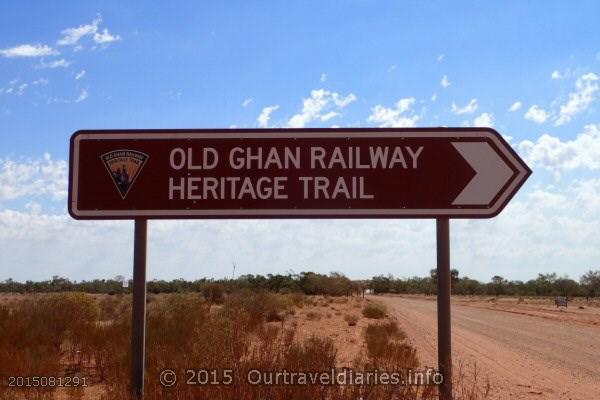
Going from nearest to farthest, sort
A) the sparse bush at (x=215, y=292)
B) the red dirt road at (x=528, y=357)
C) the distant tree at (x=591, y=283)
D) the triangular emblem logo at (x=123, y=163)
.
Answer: the triangular emblem logo at (x=123, y=163) < the red dirt road at (x=528, y=357) < the sparse bush at (x=215, y=292) < the distant tree at (x=591, y=283)

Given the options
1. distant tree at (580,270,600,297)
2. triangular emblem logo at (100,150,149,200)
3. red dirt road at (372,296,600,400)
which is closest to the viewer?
triangular emblem logo at (100,150,149,200)

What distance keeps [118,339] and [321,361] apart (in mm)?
7411

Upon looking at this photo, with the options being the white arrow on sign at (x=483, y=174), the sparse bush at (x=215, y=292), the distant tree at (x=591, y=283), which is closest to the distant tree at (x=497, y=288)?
the distant tree at (x=591, y=283)

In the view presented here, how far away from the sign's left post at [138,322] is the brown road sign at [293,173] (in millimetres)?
395

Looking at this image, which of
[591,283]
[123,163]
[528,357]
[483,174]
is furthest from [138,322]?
[591,283]

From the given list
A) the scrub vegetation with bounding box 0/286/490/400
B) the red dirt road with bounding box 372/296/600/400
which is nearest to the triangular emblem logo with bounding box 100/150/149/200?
the scrub vegetation with bounding box 0/286/490/400

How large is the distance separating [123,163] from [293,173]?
1484 millimetres

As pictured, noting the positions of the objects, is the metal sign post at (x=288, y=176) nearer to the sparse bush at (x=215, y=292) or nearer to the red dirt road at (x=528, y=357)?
the red dirt road at (x=528, y=357)

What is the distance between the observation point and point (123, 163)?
212 inches

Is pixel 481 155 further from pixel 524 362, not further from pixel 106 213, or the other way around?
pixel 524 362

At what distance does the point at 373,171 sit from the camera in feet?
17.2

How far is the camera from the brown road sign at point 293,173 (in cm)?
514

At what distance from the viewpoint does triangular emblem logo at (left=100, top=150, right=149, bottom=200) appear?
5.36 metres

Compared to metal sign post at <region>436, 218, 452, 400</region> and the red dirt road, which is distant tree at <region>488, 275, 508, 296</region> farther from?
metal sign post at <region>436, 218, 452, 400</region>
